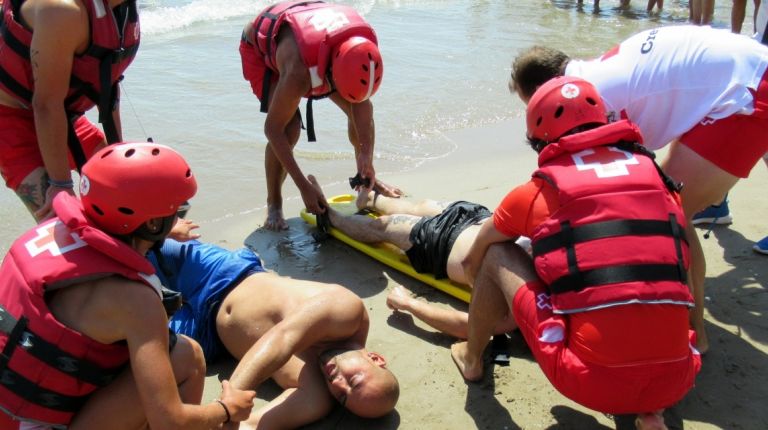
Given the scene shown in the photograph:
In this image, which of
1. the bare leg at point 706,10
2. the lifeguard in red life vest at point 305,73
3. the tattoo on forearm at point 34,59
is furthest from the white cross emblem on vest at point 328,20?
the bare leg at point 706,10

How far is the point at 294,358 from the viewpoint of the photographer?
3070 mm

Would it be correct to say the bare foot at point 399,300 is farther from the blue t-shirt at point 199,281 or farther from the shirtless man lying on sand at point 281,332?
the blue t-shirt at point 199,281

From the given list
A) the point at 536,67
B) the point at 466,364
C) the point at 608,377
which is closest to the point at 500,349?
the point at 466,364

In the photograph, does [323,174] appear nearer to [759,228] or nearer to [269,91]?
[269,91]

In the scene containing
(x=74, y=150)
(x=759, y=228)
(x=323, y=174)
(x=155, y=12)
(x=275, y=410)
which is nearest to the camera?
(x=275, y=410)

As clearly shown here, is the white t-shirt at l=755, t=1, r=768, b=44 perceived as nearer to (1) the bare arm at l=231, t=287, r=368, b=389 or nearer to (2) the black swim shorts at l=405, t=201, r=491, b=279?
(2) the black swim shorts at l=405, t=201, r=491, b=279

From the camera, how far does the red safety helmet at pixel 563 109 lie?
103 inches

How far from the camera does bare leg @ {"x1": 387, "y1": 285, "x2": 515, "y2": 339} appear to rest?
11.0ft

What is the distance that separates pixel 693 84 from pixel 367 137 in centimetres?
226

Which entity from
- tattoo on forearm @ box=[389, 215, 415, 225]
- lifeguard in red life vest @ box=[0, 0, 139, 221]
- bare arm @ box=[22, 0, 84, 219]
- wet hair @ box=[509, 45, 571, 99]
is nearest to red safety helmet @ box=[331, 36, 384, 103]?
tattoo on forearm @ box=[389, 215, 415, 225]

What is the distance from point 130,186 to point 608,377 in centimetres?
171

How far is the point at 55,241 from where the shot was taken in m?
2.23

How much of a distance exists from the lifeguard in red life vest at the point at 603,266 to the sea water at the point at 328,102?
270 centimetres

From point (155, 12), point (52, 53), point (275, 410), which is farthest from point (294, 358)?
point (155, 12)
